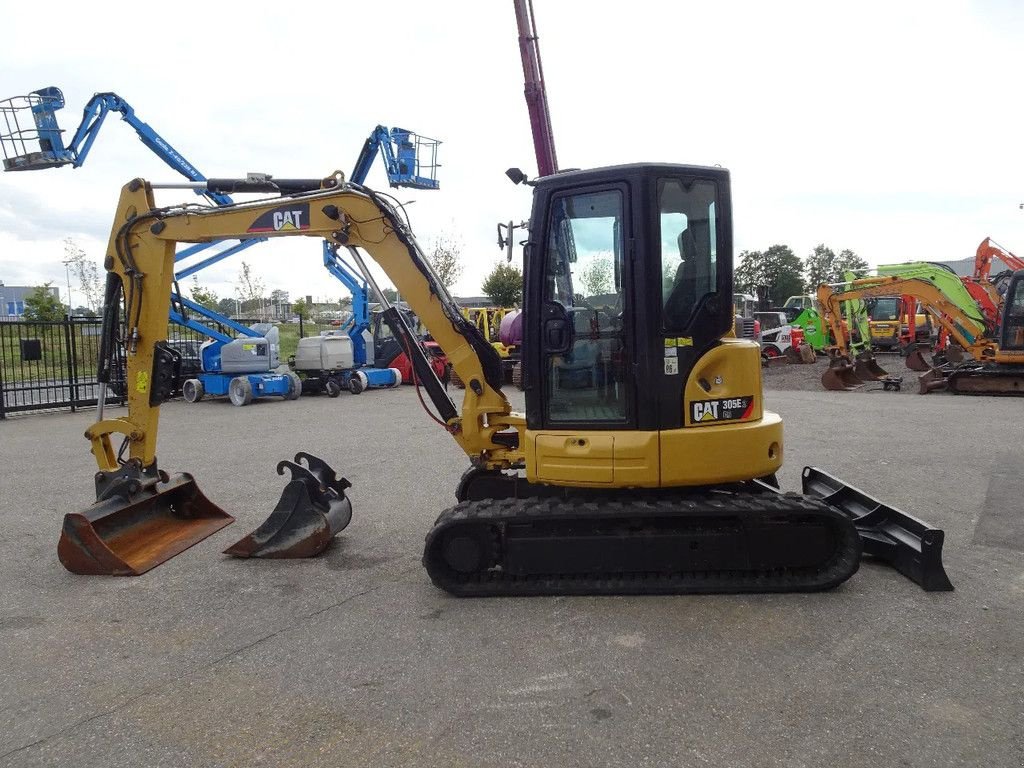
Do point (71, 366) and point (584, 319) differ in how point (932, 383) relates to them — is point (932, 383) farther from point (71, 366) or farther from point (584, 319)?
point (71, 366)

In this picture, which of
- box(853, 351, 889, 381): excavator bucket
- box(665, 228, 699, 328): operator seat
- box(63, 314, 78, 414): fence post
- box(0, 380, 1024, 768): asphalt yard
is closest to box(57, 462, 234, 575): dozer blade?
box(0, 380, 1024, 768): asphalt yard

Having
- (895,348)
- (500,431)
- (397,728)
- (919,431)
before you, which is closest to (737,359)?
(500,431)

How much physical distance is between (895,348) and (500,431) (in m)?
27.7

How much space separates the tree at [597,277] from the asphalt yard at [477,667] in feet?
6.46

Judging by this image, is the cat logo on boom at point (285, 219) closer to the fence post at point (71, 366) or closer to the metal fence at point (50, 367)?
the metal fence at point (50, 367)

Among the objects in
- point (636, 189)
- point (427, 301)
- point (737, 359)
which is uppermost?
point (636, 189)

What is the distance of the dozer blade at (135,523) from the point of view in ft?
16.8

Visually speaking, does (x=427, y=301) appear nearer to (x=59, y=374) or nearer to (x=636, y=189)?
(x=636, y=189)

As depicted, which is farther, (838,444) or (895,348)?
(895,348)

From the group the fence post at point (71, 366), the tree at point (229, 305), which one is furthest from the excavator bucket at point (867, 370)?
the tree at point (229, 305)

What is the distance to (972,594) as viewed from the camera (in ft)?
14.6

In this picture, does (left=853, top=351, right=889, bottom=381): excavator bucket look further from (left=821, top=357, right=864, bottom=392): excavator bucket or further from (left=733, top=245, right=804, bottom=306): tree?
(left=733, top=245, right=804, bottom=306): tree

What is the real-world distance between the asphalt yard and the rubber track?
0.10 meters

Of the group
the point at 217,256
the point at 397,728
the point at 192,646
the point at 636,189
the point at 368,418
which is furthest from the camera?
the point at 217,256
